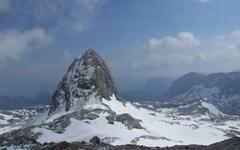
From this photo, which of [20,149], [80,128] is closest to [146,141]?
[80,128]

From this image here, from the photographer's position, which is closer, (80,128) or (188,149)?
(188,149)

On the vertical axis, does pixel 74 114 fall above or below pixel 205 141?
above

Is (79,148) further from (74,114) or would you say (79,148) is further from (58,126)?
(74,114)

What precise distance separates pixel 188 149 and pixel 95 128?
308ft

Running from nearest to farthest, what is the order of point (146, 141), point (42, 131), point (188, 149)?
1. point (188, 149)
2. point (146, 141)
3. point (42, 131)

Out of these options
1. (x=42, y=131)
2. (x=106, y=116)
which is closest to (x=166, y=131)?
(x=106, y=116)

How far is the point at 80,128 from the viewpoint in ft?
551

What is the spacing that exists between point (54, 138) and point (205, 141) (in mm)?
71447

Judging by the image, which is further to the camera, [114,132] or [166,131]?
[166,131]

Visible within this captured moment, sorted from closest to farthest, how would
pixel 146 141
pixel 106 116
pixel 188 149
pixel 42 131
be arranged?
pixel 188 149
pixel 146 141
pixel 42 131
pixel 106 116

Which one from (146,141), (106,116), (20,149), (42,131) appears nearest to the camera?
(20,149)

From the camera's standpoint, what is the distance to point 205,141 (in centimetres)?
18962

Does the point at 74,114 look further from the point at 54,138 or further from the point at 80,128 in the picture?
the point at 54,138

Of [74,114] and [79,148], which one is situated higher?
[74,114]
